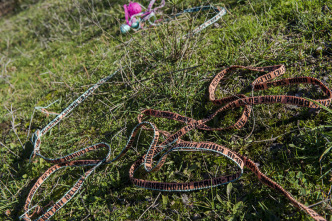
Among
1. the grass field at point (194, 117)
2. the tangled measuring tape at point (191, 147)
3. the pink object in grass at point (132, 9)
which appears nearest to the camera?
the grass field at point (194, 117)

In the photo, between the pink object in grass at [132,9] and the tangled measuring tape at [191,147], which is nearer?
the tangled measuring tape at [191,147]

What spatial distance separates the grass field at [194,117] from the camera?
204 centimetres

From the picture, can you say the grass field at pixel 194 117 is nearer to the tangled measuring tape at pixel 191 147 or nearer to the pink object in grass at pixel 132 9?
the tangled measuring tape at pixel 191 147

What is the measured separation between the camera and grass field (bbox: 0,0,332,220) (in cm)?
204

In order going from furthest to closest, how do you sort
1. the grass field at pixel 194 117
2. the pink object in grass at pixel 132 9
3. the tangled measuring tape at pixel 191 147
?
the pink object in grass at pixel 132 9, the tangled measuring tape at pixel 191 147, the grass field at pixel 194 117

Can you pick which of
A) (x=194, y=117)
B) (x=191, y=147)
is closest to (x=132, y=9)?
(x=194, y=117)

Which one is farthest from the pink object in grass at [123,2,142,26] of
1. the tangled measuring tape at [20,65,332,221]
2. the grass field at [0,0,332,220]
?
the tangled measuring tape at [20,65,332,221]

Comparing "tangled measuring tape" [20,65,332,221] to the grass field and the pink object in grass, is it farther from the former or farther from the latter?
the pink object in grass

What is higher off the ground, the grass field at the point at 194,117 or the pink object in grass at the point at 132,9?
the pink object in grass at the point at 132,9

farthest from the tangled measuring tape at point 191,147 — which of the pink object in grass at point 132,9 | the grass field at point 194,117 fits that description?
the pink object in grass at point 132,9

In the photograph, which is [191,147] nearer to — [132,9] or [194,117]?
[194,117]

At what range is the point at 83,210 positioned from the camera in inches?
94.7

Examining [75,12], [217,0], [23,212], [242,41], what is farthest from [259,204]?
[75,12]

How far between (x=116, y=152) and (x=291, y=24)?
8.29ft
